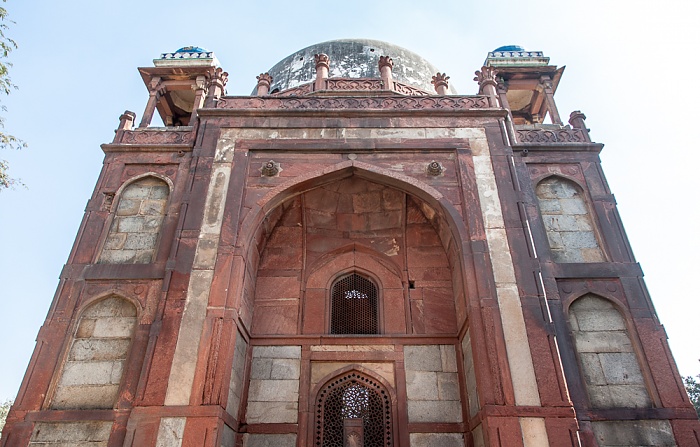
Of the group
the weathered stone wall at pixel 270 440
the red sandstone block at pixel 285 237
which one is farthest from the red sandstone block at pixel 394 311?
the weathered stone wall at pixel 270 440

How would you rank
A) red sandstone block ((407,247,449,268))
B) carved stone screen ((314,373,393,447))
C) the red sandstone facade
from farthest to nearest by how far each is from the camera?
red sandstone block ((407,247,449,268))
carved stone screen ((314,373,393,447))
the red sandstone facade

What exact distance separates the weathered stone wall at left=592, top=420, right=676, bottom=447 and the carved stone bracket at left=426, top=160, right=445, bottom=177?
500 cm

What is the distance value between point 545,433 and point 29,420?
7431mm

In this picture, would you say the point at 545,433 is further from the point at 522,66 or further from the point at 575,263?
the point at 522,66

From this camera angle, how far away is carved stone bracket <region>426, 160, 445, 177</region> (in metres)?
9.73

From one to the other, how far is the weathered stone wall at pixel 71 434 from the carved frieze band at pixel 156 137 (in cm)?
568

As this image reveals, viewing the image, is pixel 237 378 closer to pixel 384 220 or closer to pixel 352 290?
pixel 352 290

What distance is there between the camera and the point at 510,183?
31.1 ft

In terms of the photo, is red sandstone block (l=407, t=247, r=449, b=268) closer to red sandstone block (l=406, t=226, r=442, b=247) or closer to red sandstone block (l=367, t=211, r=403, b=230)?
red sandstone block (l=406, t=226, r=442, b=247)

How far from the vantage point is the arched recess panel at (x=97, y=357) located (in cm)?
765

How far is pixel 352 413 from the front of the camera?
28.9 feet

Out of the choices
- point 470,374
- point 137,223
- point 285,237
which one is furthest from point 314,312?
point 137,223

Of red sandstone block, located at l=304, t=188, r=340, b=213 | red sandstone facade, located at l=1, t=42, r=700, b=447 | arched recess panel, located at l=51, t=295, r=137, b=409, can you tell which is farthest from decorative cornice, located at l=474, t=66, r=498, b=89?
arched recess panel, located at l=51, t=295, r=137, b=409

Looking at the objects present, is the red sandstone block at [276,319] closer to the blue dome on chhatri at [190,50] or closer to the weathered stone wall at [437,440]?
the weathered stone wall at [437,440]
